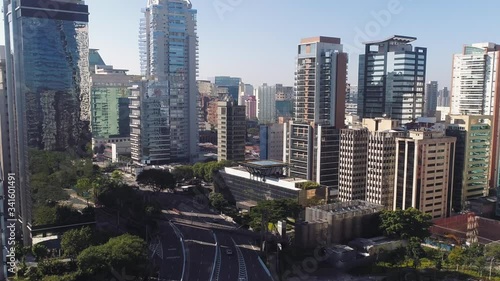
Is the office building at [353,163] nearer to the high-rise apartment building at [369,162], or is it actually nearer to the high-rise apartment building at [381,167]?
the high-rise apartment building at [369,162]

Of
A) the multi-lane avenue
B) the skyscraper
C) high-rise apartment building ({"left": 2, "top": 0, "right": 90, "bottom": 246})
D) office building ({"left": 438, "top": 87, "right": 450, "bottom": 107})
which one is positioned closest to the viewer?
the multi-lane avenue

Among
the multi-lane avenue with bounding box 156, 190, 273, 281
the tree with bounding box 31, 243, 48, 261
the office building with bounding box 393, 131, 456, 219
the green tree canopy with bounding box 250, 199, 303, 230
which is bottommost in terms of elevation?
the multi-lane avenue with bounding box 156, 190, 273, 281

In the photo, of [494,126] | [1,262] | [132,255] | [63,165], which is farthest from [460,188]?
[1,262]

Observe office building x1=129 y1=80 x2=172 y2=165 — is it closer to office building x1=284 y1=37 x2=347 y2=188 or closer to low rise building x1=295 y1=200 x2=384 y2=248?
office building x1=284 y1=37 x2=347 y2=188

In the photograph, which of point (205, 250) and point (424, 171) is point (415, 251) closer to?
point (424, 171)

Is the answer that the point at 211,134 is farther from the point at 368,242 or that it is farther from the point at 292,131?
the point at 368,242

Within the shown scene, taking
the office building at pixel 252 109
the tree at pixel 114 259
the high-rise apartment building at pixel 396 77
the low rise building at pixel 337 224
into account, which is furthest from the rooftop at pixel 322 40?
the office building at pixel 252 109

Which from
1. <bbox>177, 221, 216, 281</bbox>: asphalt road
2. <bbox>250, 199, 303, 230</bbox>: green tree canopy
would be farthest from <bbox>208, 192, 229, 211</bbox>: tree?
<bbox>250, 199, 303, 230</bbox>: green tree canopy
